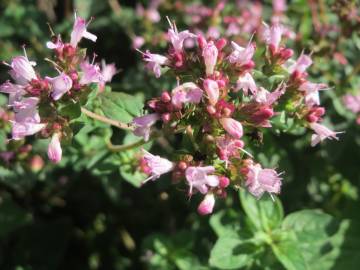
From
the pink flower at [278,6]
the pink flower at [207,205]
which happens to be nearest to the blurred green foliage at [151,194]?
the pink flower at [278,6]

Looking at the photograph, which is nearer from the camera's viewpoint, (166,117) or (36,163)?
(166,117)

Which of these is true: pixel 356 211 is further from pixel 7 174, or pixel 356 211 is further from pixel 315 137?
pixel 7 174

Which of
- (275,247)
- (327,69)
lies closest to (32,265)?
(275,247)

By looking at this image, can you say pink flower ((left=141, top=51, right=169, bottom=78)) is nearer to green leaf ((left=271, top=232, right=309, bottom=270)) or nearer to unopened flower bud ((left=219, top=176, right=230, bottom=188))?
unopened flower bud ((left=219, top=176, right=230, bottom=188))

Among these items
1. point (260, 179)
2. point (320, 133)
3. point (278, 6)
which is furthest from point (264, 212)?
point (278, 6)

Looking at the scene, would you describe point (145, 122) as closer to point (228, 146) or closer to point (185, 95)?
point (185, 95)

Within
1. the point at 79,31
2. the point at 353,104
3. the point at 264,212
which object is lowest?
the point at 264,212
